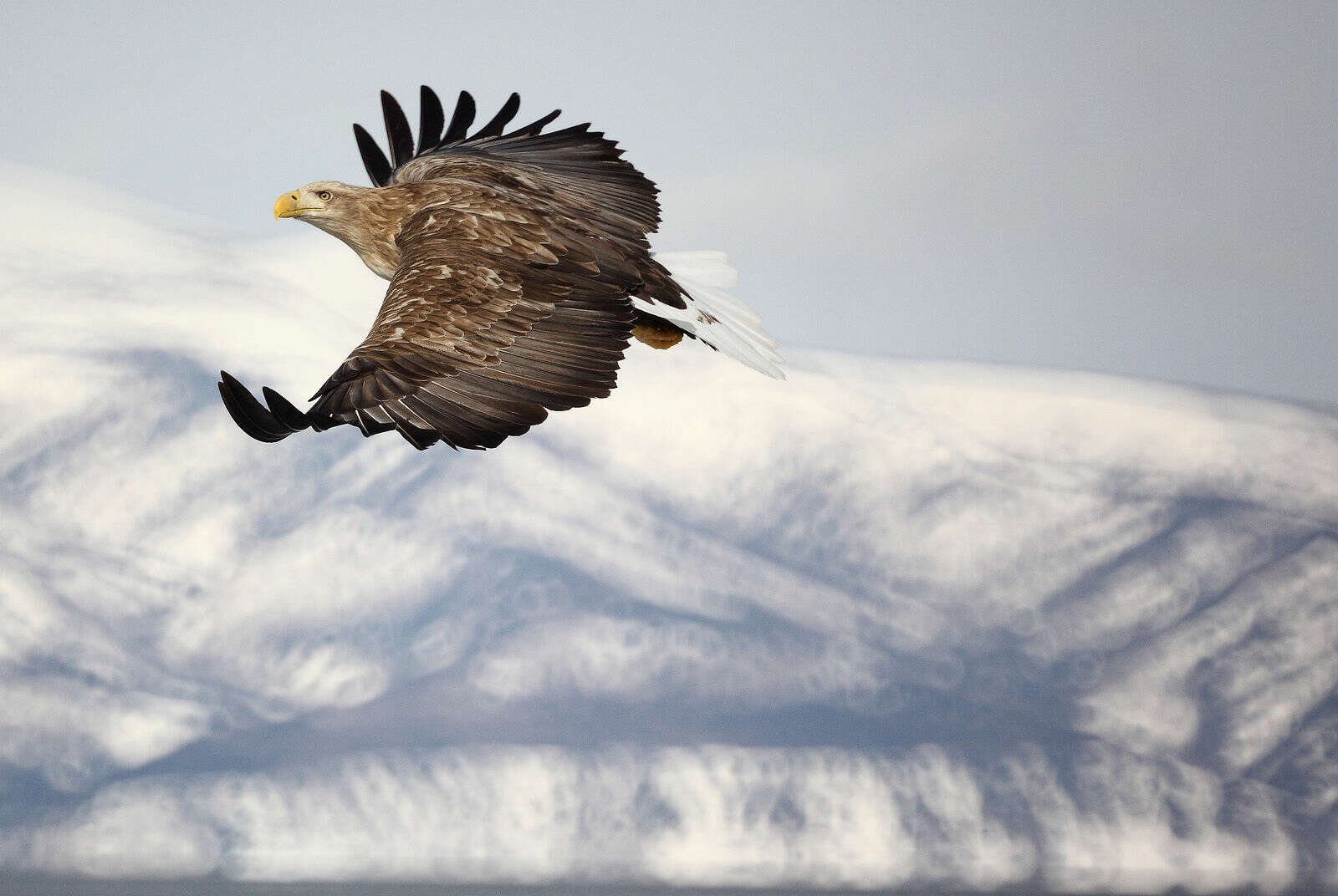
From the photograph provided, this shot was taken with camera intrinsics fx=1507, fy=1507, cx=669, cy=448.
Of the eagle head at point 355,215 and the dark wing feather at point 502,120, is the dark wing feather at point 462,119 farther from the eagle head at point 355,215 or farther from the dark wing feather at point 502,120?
the eagle head at point 355,215

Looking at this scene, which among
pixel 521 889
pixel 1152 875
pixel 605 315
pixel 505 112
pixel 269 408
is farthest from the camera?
pixel 1152 875

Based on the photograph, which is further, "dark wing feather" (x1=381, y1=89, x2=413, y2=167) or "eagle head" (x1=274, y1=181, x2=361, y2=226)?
"dark wing feather" (x1=381, y1=89, x2=413, y2=167)

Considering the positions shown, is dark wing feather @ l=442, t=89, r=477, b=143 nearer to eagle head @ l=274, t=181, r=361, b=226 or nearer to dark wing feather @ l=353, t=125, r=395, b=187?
dark wing feather @ l=353, t=125, r=395, b=187

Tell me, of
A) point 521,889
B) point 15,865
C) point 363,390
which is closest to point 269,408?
point 363,390

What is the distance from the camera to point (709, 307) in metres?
7.21

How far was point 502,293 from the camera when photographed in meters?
5.75

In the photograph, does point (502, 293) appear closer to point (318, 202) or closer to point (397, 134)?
point (318, 202)

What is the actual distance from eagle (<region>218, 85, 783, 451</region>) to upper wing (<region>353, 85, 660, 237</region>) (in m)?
0.01

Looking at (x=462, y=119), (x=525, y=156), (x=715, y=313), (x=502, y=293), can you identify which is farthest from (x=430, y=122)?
(x=502, y=293)

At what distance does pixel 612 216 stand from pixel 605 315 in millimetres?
1494

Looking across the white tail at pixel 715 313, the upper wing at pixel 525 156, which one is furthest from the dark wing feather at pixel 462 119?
the white tail at pixel 715 313

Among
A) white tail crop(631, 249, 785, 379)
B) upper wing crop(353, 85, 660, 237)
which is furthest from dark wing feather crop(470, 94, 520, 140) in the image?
white tail crop(631, 249, 785, 379)

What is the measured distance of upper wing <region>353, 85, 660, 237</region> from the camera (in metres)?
7.19

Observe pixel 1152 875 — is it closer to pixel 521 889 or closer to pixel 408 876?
pixel 521 889
